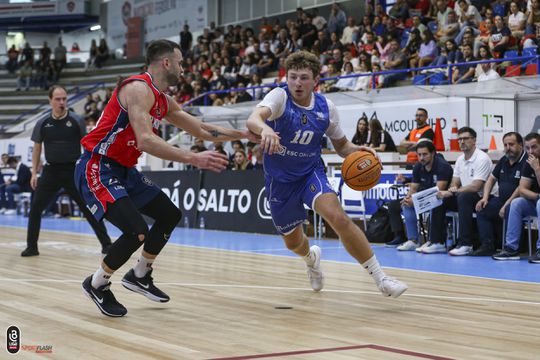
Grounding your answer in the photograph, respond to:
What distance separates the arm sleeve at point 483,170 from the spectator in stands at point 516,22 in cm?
669

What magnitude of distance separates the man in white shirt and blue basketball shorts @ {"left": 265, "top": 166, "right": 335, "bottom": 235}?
4.37 meters

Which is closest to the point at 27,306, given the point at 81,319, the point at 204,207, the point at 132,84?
the point at 81,319

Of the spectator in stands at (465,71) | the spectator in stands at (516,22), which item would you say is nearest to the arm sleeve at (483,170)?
the spectator in stands at (465,71)

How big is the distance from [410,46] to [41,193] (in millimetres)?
11124

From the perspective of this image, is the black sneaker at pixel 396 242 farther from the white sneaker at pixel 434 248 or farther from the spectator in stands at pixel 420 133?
A: the spectator in stands at pixel 420 133

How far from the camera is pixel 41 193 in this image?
9.80 meters

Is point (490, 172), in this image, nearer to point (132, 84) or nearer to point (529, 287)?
point (529, 287)

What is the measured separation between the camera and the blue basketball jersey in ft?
19.9

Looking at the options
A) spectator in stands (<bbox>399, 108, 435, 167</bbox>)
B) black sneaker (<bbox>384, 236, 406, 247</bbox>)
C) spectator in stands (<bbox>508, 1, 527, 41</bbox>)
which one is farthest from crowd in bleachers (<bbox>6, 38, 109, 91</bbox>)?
black sneaker (<bbox>384, 236, 406, 247</bbox>)

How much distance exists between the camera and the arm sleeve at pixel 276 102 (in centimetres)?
590

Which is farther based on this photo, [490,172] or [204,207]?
[204,207]

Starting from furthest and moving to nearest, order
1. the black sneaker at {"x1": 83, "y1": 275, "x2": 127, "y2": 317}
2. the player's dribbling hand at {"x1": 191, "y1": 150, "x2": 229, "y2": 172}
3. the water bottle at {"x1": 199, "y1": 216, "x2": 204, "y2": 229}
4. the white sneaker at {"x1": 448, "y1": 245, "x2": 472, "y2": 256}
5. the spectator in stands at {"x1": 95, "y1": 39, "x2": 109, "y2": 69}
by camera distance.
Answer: the spectator in stands at {"x1": 95, "y1": 39, "x2": 109, "y2": 69}, the water bottle at {"x1": 199, "y1": 216, "x2": 204, "y2": 229}, the white sneaker at {"x1": 448, "y1": 245, "x2": 472, "y2": 256}, the black sneaker at {"x1": 83, "y1": 275, "x2": 127, "y2": 317}, the player's dribbling hand at {"x1": 191, "y1": 150, "x2": 229, "y2": 172}

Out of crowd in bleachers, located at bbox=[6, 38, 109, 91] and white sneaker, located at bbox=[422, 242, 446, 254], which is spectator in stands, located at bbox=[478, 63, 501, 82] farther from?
crowd in bleachers, located at bbox=[6, 38, 109, 91]

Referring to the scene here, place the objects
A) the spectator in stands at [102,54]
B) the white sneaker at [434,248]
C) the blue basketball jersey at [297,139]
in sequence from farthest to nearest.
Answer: the spectator in stands at [102,54], the white sneaker at [434,248], the blue basketball jersey at [297,139]
